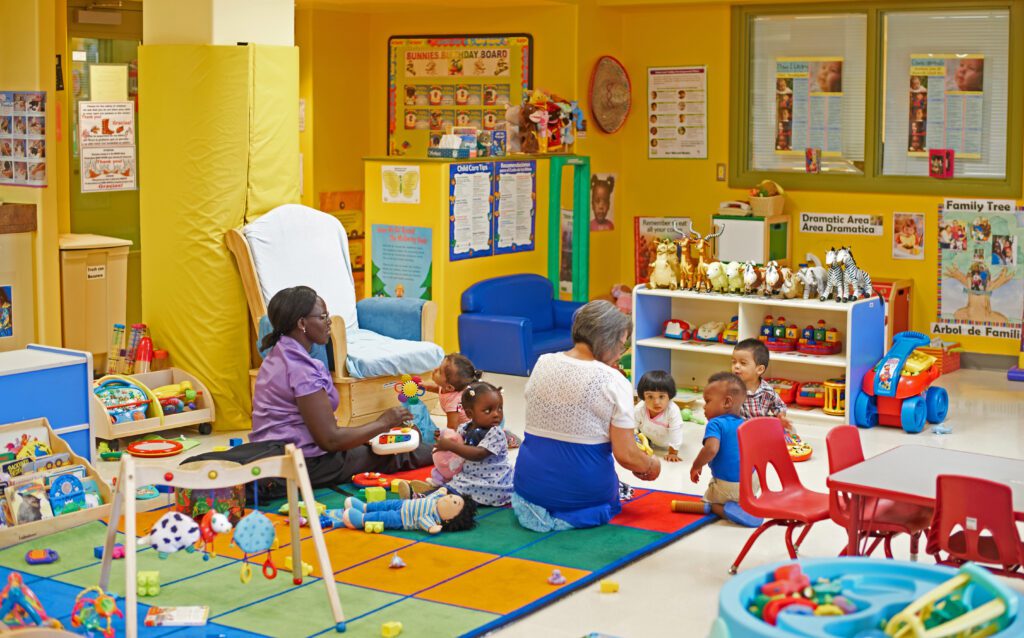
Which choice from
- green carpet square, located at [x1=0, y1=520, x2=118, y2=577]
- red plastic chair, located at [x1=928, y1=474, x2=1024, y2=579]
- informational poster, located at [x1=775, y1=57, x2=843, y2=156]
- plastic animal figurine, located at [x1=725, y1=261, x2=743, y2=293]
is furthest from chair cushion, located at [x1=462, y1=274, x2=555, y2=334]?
red plastic chair, located at [x1=928, y1=474, x2=1024, y2=579]

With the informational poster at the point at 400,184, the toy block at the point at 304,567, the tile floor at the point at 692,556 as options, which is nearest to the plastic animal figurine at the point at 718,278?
the tile floor at the point at 692,556

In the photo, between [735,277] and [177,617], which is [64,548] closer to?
[177,617]

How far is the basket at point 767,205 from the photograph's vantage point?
1088 centimetres

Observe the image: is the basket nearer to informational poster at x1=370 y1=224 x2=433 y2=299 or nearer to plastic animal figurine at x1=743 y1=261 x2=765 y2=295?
plastic animal figurine at x1=743 y1=261 x2=765 y2=295

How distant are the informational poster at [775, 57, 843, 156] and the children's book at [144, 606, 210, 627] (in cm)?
747

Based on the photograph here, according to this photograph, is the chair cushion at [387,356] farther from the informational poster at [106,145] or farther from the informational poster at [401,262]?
the informational poster at [106,145]

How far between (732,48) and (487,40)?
201 cm

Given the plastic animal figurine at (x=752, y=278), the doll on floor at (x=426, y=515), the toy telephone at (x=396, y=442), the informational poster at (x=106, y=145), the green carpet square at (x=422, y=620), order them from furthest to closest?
the informational poster at (x=106, y=145), the plastic animal figurine at (x=752, y=278), the toy telephone at (x=396, y=442), the doll on floor at (x=426, y=515), the green carpet square at (x=422, y=620)

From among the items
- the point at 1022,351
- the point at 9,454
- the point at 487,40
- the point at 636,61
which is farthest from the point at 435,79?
the point at 9,454

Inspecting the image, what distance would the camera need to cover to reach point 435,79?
12.1 metres

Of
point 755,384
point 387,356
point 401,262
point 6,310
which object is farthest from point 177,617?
point 401,262

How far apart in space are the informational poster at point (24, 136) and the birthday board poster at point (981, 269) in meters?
6.42

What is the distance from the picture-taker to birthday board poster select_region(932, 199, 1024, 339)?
1027cm

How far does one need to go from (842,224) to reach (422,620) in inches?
270
